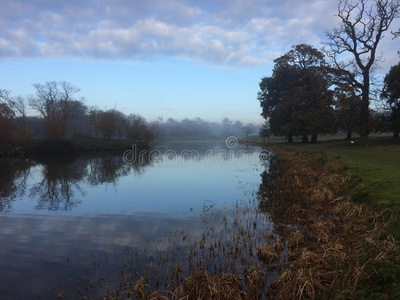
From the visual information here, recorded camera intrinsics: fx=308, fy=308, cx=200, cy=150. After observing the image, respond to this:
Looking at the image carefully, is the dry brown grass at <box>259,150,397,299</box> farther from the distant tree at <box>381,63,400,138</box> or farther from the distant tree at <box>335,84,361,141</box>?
the distant tree at <box>381,63,400,138</box>

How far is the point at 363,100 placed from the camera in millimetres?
36219

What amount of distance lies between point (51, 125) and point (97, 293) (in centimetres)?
5987

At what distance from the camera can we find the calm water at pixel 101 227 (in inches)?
289

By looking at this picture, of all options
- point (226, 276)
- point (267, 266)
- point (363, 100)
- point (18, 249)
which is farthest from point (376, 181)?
point (363, 100)

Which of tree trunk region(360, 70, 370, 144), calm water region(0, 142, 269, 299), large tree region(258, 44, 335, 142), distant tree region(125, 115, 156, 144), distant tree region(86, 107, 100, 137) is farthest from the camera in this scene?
distant tree region(86, 107, 100, 137)

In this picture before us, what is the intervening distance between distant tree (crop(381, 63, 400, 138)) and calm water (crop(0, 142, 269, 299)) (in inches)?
989

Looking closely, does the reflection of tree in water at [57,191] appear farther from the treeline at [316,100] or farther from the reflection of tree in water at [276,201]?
the treeline at [316,100]

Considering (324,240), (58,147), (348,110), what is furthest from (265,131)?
(324,240)

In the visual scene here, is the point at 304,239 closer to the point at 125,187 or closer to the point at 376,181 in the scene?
the point at 376,181

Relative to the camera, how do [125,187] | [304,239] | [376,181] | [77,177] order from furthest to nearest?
[77,177] → [125,187] → [376,181] → [304,239]

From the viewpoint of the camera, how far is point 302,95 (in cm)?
4672

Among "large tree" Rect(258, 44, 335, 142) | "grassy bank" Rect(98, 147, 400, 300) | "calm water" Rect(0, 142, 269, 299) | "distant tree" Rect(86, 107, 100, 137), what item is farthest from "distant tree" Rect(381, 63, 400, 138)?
"distant tree" Rect(86, 107, 100, 137)

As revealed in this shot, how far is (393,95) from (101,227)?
128 feet

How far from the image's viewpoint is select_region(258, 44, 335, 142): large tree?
44938mm
